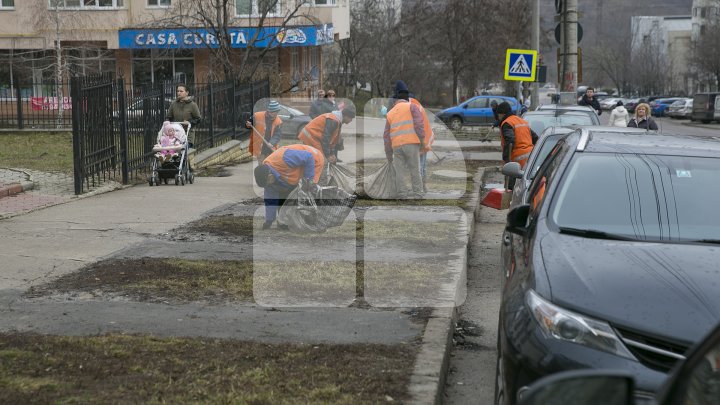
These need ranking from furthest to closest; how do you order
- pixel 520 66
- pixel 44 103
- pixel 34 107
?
pixel 44 103 → pixel 34 107 → pixel 520 66

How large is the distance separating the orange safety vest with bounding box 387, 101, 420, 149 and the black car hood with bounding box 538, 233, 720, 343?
9388 mm

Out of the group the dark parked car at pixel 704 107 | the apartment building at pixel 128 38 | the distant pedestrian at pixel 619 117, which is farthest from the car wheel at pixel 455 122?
the distant pedestrian at pixel 619 117

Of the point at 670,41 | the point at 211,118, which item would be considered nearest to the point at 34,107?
the point at 211,118

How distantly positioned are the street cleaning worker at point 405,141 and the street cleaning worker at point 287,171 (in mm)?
3881

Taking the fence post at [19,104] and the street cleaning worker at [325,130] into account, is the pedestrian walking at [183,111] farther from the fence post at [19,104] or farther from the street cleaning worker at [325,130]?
the fence post at [19,104]

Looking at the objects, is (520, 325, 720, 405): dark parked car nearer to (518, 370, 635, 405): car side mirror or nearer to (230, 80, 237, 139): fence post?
(518, 370, 635, 405): car side mirror

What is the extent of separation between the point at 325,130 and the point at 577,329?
920 centimetres

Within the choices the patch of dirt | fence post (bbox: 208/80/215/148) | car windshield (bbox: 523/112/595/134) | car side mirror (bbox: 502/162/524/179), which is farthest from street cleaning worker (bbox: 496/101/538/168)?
fence post (bbox: 208/80/215/148)

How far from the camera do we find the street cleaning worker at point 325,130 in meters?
13.5

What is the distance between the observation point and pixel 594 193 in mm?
6109

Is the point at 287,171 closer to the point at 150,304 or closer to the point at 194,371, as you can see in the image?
the point at 150,304

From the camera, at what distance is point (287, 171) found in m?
11.0

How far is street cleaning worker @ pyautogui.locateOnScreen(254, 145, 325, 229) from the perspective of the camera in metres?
10.9

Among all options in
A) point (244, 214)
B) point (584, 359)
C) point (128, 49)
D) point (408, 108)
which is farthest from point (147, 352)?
point (128, 49)
